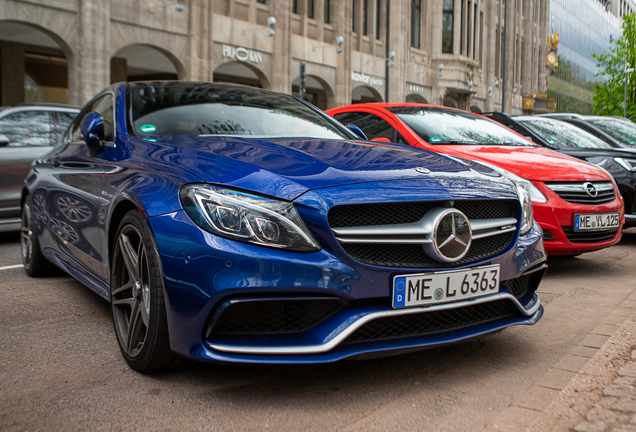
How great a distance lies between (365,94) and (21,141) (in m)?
26.9

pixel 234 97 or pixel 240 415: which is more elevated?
pixel 234 97

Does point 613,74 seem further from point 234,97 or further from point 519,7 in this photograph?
point 234,97

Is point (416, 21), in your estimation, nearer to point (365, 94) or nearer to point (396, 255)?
point (365, 94)

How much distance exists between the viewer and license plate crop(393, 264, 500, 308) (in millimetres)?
2492

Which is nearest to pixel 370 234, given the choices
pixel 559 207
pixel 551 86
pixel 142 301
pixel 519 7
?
pixel 142 301

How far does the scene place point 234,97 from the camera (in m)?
4.05

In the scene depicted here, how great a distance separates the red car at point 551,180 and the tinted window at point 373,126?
0.04ft

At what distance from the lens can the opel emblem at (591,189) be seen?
5273 millimetres

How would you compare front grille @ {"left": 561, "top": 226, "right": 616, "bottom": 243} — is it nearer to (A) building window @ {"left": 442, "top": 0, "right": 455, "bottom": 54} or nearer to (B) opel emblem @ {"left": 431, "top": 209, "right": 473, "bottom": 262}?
(B) opel emblem @ {"left": 431, "top": 209, "right": 473, "bottom": 262}

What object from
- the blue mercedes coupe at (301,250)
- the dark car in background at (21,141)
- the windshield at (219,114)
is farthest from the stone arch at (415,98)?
the blue mercedes coupe at (301,250)

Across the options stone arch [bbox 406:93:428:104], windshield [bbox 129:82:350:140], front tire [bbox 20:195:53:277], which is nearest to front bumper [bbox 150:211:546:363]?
windshield [bbox 129:82:350:140]

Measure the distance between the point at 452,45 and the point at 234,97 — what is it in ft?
114

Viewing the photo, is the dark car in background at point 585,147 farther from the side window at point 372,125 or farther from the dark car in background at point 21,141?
the dark car in background at point 21,141

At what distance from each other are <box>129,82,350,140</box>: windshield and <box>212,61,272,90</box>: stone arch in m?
18.5
